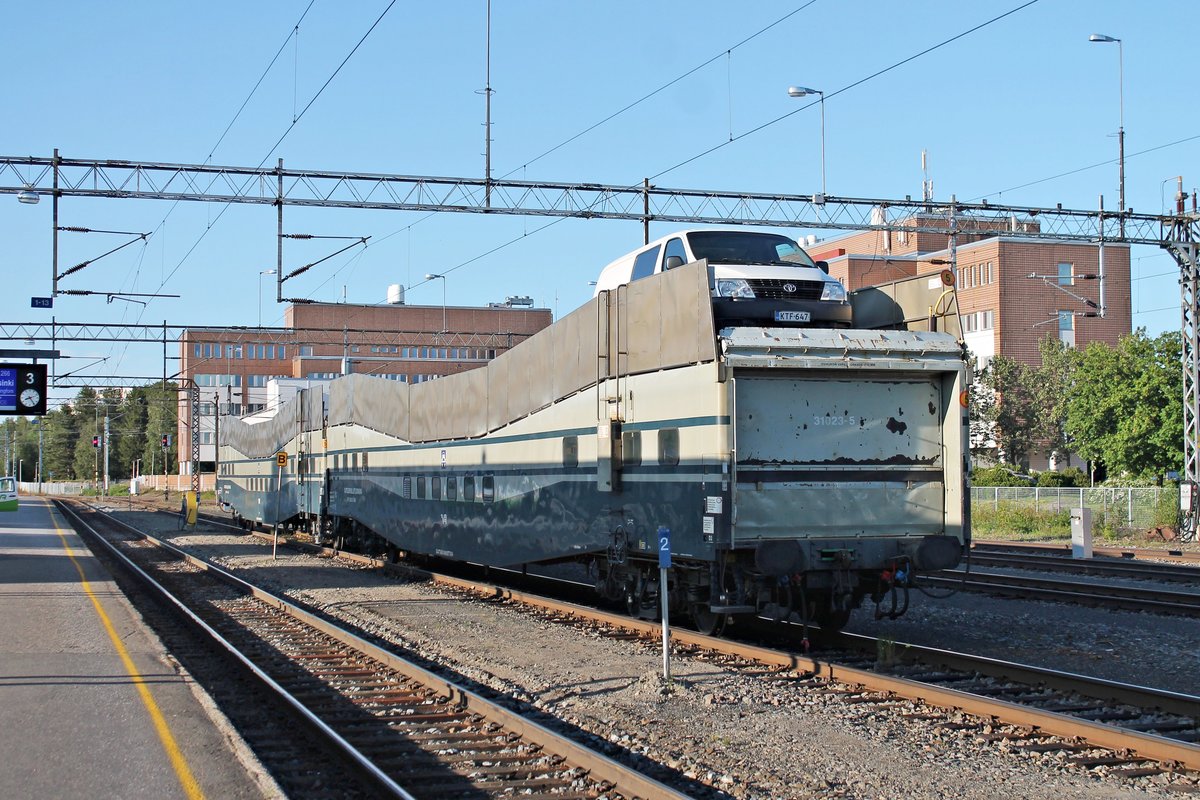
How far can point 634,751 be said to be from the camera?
8258 mm

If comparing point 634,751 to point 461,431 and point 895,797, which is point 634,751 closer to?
point 895,797

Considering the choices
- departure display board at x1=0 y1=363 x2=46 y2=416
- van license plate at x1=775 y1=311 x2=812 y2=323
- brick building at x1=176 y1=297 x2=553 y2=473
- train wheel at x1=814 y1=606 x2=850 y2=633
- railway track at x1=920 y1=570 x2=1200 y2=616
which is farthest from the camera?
brick building at x1=176 y1=297 x2=553 y2=473

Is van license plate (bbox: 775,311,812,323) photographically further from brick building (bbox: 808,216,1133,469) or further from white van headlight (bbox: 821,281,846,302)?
brick building (bbox: 808,216,1133,469)

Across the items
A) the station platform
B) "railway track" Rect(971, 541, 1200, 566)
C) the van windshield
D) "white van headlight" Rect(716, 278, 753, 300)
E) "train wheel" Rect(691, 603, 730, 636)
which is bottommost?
"railway track" Rect(971, 541, 1200, 566)

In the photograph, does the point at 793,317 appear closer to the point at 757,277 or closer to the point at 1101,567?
the point at 757,277

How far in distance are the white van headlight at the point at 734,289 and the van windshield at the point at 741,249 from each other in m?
1.06

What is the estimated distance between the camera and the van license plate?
1245 cm

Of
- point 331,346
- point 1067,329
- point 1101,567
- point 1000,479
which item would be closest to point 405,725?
point 1101,567

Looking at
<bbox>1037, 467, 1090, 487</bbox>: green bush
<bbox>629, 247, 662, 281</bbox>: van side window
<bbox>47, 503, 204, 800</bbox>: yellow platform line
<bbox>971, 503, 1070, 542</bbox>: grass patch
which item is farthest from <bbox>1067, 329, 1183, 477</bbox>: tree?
<bbox>47, 503, 204, 800</bbox>: yellow platform line

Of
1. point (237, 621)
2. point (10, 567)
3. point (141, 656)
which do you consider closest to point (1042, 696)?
point (141, 656)

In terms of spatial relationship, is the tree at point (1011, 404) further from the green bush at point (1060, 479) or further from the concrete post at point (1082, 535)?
the concrete post at point (1082, 535)

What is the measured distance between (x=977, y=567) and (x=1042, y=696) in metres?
13.5

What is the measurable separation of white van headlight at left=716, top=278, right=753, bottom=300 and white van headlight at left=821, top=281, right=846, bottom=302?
1139 mm

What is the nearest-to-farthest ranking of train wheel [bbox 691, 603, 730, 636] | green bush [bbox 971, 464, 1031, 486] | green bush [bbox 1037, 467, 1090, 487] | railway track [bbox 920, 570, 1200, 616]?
train wheel [bbox 691, 603, 730, 636] < railway track [bbox 920, 570, 1200, 616] < green bush [bbox 971, 464, 1031, 486] < green bush [bbox 1037, 467, 1090, 487]
